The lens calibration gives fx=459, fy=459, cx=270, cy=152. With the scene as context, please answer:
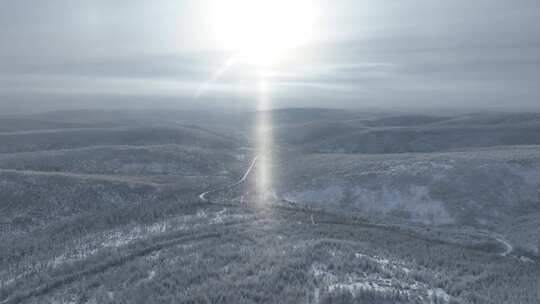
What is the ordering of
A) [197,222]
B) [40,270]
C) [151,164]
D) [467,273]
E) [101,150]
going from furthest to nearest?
[101,150] < [151,164] < [197,222] < [40,270] < [467,273]

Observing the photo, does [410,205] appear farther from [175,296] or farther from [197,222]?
[175,296]

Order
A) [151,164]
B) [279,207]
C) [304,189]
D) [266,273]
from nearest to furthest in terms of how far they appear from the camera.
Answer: [266,273] → [279,207] → [304,189] → [151,164]

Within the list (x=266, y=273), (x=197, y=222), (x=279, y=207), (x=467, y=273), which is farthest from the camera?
(x=279, y=207)

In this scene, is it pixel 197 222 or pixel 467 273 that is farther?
pixel 197 222

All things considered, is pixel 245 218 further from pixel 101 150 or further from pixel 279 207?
pixel 101 150

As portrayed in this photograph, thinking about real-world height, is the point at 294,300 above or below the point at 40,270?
above

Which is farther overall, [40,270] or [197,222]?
[197,222]

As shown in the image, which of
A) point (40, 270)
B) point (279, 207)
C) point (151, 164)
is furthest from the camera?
point (151, 164)

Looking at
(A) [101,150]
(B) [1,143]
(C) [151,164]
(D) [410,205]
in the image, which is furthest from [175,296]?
(B) [1,143]

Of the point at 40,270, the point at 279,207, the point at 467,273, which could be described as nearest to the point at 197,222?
the point at 279,207
